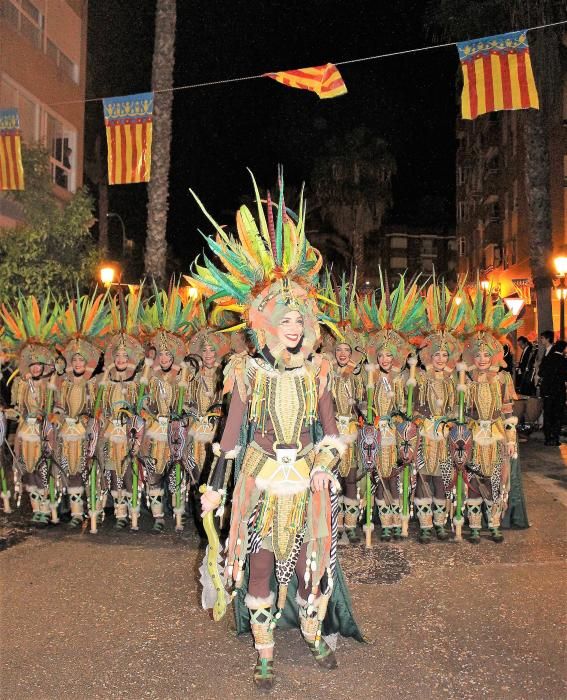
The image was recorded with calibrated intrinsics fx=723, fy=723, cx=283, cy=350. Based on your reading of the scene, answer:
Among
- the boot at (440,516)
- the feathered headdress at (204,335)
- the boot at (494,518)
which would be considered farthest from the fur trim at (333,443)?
the feathered headdress at (204,335)

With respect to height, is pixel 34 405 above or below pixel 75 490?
above

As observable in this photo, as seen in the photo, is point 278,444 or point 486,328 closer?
point 278,444

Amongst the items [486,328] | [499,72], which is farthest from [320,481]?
[499,72]

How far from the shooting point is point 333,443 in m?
4.34

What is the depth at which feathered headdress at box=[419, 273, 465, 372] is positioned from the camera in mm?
7199

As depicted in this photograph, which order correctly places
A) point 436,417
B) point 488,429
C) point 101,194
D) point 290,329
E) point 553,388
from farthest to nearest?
1. point 101,194
2. point 553,388
3. point 436,417
4. point 488,429
5. point 290,329

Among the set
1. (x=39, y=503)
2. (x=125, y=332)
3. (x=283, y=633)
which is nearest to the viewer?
(x=283, y=633)

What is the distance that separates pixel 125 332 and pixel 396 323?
2877 mm

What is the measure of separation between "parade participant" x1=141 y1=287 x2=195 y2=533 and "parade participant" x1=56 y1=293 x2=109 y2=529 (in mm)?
608

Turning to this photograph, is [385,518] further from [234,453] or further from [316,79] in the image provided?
[316,79]

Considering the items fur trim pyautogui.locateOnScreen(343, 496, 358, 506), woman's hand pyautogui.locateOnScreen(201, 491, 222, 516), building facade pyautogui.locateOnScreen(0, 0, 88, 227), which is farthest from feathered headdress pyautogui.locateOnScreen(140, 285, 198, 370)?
building facade pyautogui.locateOnScreen(0, 0, 88, 227)

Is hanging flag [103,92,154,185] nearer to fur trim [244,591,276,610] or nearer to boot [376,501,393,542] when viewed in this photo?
boot [376,501,393,542]

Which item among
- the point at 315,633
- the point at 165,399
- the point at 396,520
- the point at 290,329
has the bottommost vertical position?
the point at 315,633

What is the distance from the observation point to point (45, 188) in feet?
46.4
